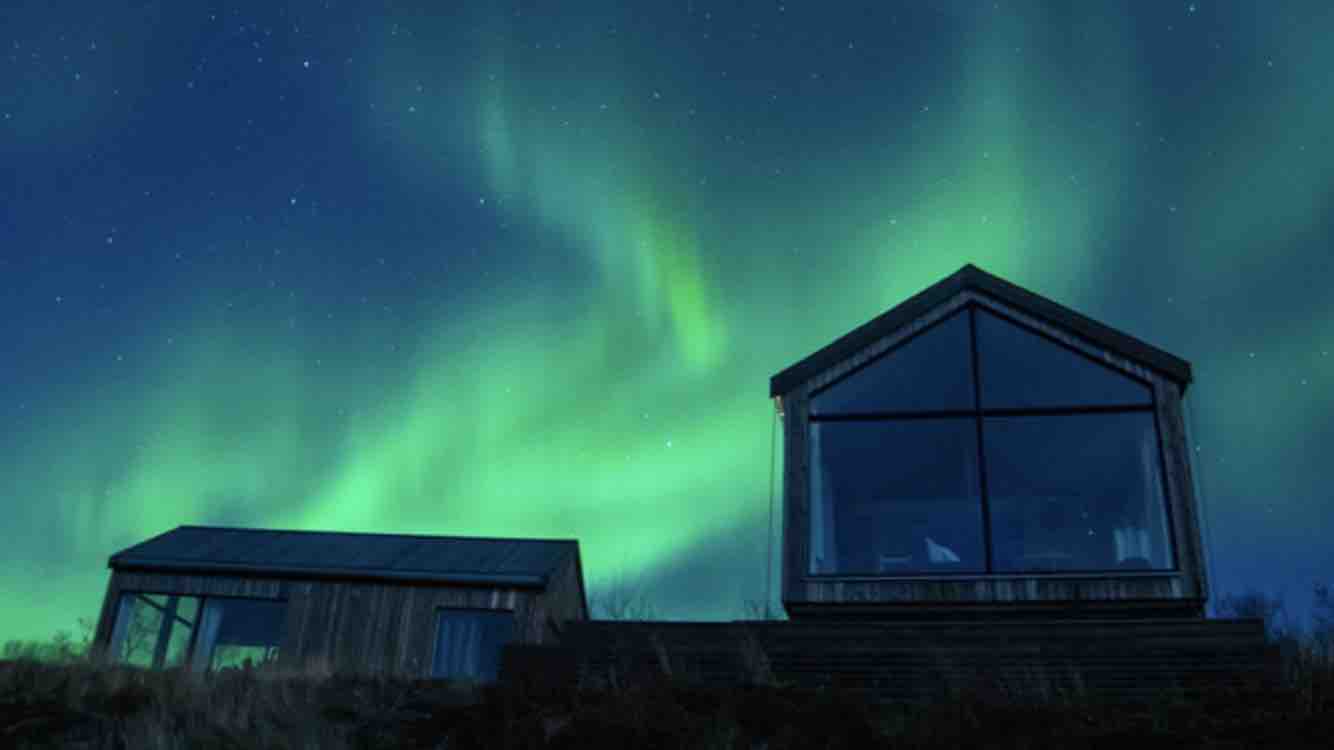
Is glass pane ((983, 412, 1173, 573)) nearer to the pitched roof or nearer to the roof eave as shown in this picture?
the pitched roof

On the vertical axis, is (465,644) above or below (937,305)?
below

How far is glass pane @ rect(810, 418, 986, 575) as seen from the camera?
55.0ft

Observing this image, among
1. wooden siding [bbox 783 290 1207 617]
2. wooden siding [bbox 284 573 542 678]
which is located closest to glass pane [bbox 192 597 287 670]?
wooden siding [bbox 284 573 542 678]

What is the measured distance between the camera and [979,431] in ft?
56.8

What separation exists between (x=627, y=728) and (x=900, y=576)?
7935mm

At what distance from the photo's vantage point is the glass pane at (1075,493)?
16375mm

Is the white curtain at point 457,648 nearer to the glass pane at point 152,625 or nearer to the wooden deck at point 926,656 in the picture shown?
the glass pane at point 152,625

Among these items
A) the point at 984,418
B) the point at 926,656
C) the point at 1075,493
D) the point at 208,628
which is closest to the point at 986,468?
the point at 984,418

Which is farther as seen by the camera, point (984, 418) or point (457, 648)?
point (457, 648)

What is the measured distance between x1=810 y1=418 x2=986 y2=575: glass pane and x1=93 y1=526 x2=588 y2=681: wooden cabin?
26.5ft

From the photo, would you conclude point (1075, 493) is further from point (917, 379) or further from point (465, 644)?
point (465, 644)

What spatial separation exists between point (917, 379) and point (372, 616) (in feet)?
43.3

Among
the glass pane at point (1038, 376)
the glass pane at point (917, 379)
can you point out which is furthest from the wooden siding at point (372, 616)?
the glass pane at point (1038, 376)

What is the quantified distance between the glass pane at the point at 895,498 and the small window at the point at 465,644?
30.9 ft
